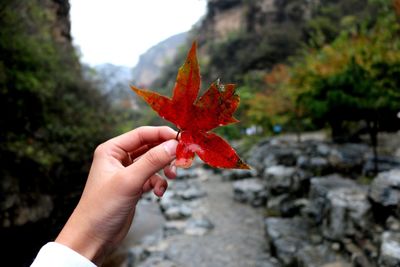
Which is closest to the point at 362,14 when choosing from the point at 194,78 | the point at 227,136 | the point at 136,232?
the point at 227,136

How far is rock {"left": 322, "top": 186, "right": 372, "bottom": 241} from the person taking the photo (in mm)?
3143

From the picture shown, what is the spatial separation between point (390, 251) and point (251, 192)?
146 inches

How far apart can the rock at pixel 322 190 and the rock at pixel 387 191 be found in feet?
2.04

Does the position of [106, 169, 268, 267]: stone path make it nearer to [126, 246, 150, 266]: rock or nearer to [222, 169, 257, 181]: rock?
[126, 246, 150, 266]: rock

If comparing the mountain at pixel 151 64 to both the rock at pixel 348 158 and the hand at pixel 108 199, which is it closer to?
the rock at pixel 348 158

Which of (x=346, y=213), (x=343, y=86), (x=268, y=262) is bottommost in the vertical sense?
(x=268, y=262)

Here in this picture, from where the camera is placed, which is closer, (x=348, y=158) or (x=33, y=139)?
(x=33, y=139)

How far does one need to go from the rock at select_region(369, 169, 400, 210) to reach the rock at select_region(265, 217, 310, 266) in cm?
102

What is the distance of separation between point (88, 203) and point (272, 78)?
10.4 metres

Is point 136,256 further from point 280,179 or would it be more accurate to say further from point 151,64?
point 151,64

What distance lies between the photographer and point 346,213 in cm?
329

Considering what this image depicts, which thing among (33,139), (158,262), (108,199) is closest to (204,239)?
(158,262)

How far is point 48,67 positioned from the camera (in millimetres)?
5242

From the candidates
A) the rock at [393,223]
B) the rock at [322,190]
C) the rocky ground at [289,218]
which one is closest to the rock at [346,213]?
the rocky ground at [289,218]
